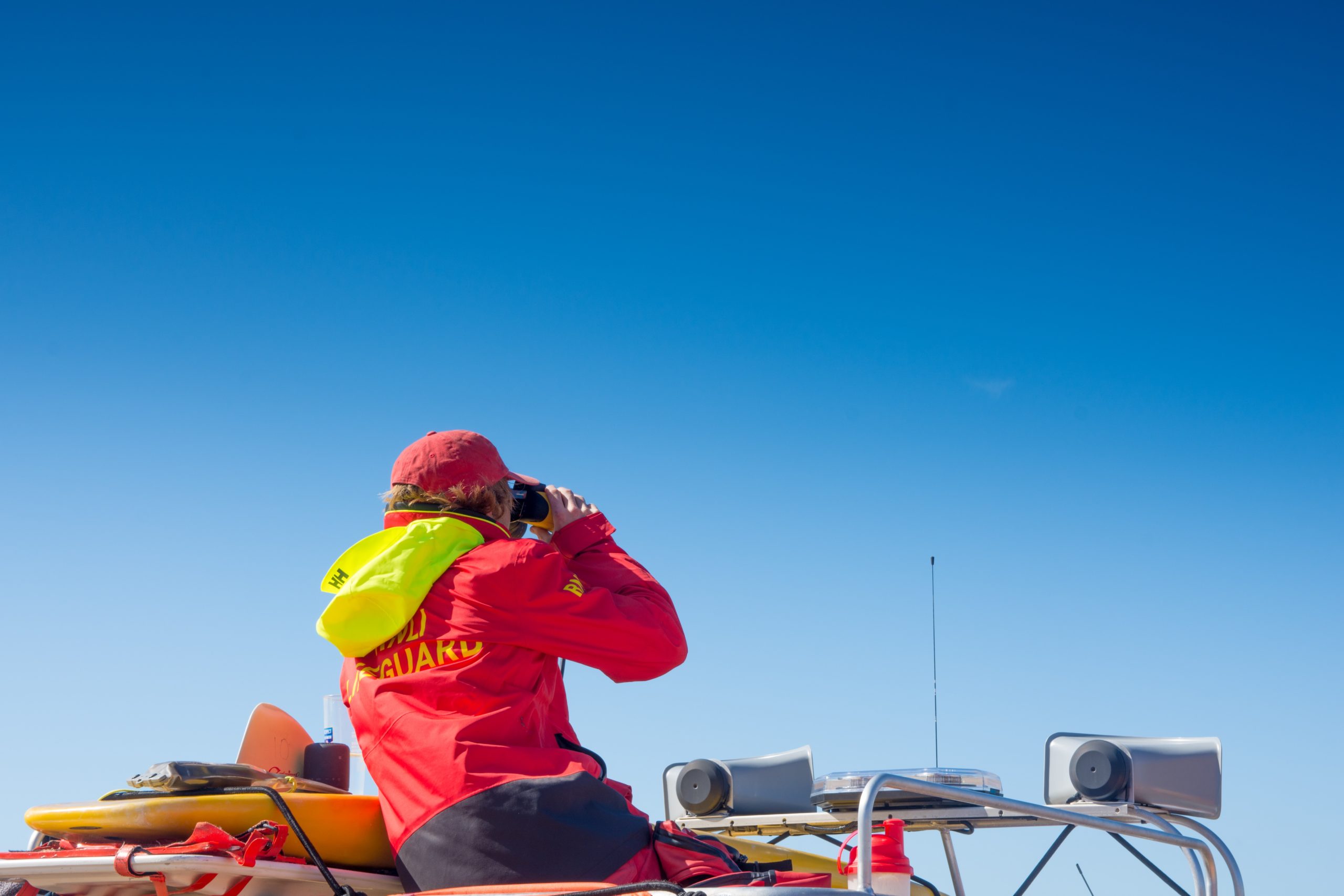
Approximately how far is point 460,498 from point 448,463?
12cm

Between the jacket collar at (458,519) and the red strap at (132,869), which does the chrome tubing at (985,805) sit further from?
the red strap at (132,869)

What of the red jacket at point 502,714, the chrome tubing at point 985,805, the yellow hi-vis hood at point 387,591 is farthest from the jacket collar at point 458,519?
the chrome tubing at point 985,805

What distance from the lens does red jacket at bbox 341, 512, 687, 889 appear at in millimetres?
3861

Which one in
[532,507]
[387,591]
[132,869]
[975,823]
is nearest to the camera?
[132,869]

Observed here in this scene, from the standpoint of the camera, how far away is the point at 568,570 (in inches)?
168

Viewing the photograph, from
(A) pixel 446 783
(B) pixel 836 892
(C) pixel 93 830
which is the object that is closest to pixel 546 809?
(A) pixel 446 783

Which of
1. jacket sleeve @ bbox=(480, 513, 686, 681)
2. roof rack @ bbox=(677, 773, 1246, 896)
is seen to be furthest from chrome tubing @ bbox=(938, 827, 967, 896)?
jacket sleeve @ bbox=(480, 513, 686, 681)

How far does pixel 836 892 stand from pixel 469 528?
1685mm

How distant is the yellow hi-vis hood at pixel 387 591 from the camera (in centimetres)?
418

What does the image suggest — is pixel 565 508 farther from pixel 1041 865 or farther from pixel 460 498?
pixel 1041 865

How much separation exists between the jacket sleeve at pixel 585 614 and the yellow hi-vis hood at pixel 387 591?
21 centimetres

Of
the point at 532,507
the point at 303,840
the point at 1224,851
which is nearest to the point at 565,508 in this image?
the point at 532,507

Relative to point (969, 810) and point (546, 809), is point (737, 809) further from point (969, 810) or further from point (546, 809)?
point (546, 809)

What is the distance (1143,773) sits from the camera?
21.2 feet
